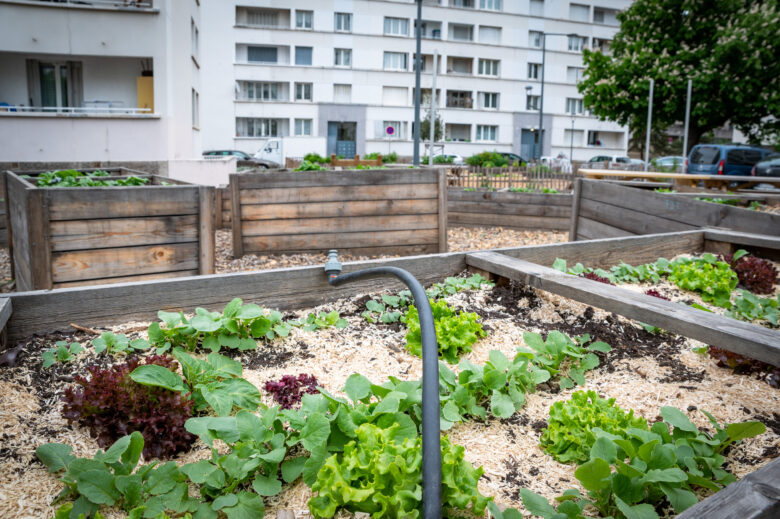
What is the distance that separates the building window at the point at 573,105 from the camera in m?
50.0

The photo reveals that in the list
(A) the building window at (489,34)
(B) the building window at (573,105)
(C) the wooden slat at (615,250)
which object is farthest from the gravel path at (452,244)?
(B) the building window at (573,105)

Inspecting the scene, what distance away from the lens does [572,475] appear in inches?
81.0

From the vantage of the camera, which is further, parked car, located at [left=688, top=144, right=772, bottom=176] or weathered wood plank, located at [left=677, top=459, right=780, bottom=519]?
parked car, located at [left=688, top=144, right=772, bottom=176]

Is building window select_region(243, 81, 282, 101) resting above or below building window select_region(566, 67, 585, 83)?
below

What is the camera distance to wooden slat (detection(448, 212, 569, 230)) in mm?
10984

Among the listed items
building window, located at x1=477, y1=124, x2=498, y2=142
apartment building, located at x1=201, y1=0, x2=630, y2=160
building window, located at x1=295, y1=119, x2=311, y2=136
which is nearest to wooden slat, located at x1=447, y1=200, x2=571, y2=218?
apartment building, located at x1=201, y1=0, x2=630, y2=160

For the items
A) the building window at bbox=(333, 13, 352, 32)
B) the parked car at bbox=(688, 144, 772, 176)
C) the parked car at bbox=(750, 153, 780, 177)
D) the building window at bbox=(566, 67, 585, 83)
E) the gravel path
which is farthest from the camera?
the building window at bbox=(566, 67, 585, 83)

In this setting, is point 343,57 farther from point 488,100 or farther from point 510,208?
point 510,208

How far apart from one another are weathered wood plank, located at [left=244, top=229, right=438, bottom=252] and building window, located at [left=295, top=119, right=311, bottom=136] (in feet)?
122

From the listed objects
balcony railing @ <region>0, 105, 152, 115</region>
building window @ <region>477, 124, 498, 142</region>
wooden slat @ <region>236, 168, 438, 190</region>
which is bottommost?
wooden slat @ <region>236, 168, 438, 190</region>

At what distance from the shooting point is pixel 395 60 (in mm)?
45125

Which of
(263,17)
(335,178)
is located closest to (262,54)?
(263,17)

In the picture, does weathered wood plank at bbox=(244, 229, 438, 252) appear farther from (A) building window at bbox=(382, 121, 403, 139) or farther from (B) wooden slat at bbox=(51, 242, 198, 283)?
(A) building window at bbox=(382, 121, 403, 139)

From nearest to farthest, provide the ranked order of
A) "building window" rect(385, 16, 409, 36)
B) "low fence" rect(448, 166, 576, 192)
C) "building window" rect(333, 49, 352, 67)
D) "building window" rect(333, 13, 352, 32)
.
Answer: "low fence" rect(448, 166, 576, 192) < "building window" rect(333, 49, 352, 67) < "building window" rect(333, 13, 352, 32) < "building window" rect(385, 16, 409, 36)
